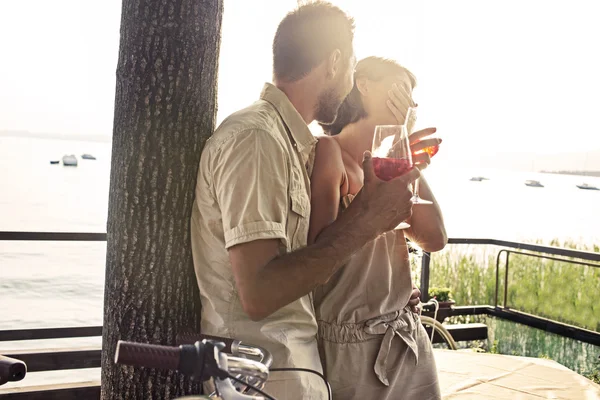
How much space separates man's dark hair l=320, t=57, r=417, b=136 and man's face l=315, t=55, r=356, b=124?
0.70ft

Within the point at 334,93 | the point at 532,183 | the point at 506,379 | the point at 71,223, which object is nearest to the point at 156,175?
the point at 334,93

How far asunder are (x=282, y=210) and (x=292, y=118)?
0.28 m

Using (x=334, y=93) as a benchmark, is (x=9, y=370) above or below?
below

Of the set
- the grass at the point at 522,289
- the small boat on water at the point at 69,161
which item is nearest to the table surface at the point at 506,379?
the grass at the point at 522,289

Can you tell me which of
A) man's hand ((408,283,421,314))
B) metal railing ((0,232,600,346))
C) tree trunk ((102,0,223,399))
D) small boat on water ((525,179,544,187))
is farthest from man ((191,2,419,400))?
small boat on water ((525,179,544,187))

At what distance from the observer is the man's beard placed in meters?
1.66

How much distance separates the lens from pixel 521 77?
4084cm

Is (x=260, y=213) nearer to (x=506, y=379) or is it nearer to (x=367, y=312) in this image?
(x=367, y=312)

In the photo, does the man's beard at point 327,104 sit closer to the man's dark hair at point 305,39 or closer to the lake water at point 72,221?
the man's dark hair at point 305,39

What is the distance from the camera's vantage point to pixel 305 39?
1593mm

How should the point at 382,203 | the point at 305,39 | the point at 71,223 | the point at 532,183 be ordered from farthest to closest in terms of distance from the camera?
the point at 532,183
the point at 71,223
the point at 305,39
the point at 382,203

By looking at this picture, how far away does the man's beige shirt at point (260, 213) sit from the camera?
1.32 meters

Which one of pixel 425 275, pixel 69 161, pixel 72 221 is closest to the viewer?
pixel 425 275

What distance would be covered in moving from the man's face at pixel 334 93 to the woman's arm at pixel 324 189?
0.09 metres
